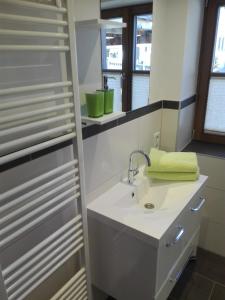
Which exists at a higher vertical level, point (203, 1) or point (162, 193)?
point (203, 1)

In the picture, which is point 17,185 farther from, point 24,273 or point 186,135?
point 186,135

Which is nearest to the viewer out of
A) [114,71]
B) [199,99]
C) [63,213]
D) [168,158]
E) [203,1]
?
[63,213]

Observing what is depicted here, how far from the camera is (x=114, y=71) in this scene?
1.52 metres

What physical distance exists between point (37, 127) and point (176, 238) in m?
0.92

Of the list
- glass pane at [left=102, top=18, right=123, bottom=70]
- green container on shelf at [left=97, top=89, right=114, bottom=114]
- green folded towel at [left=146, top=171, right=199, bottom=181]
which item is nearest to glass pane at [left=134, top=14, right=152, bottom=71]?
glass pane at [left=102, top=18, right=123, bottom=70]

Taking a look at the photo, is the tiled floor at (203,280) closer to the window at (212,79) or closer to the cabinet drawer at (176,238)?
the cabinet drawer at (176,238)

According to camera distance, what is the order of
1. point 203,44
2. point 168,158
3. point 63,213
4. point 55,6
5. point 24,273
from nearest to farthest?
point 55,6
point 24,273
point 63,213
point 168,158
point 203,44

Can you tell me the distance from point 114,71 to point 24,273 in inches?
45.6

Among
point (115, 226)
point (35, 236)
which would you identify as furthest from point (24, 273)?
point (115, 226)

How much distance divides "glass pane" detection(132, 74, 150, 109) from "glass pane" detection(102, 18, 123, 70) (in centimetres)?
21

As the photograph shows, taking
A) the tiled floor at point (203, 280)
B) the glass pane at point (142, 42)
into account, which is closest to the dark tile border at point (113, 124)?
the glass pane at point (142, 42)

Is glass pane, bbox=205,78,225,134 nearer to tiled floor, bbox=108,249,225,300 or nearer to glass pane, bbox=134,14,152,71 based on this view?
glass pane, bbox=134,14,152,71

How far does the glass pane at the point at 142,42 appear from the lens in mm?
1617

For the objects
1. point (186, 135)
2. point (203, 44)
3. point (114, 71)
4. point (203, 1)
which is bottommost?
point (186, 135)
